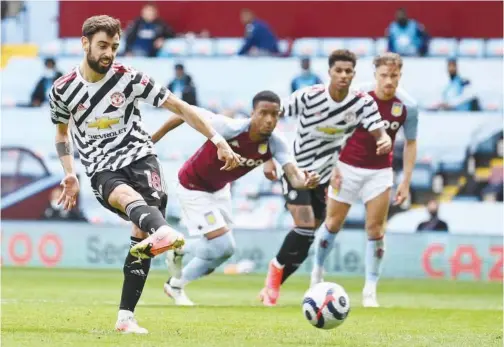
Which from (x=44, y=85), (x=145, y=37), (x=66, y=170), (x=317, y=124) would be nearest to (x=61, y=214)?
(x=44, y=85)

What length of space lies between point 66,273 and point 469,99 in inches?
356

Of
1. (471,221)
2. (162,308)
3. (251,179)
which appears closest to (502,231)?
(471,221)

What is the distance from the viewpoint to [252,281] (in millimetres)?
17234

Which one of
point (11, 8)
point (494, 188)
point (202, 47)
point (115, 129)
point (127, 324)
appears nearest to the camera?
point (127, 324)

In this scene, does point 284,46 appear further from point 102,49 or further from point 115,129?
point 102,49

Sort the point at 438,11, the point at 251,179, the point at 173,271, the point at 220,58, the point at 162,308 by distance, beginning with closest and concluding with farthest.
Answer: the point at 162,308 < the point at 173,271 < the point at 251,179 < the point at 220,58 < the point at 438,11

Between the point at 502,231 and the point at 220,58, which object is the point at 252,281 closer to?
the point at 502,231

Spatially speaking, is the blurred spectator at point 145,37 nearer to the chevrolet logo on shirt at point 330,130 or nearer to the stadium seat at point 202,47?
the stadium seat at point 202,47

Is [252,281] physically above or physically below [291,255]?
below

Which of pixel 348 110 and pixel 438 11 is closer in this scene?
pixel 348 110

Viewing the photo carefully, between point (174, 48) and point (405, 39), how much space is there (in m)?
4.93

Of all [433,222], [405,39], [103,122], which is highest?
[103,122]

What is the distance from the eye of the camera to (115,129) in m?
9.02

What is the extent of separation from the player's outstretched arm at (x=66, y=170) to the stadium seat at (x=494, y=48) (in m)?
16.8
